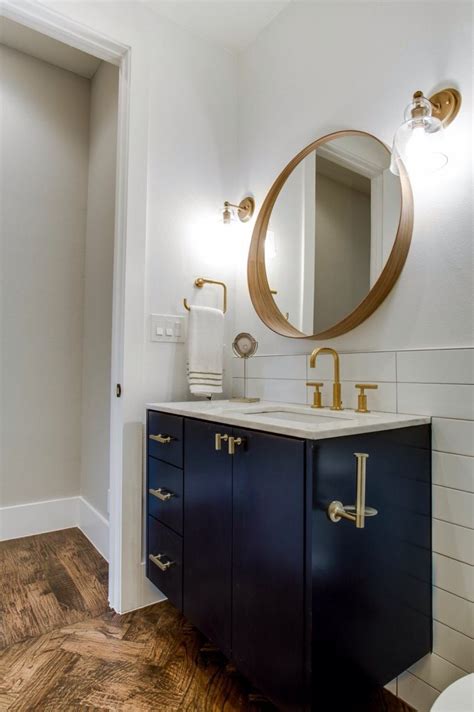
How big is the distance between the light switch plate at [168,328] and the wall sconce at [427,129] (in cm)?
109

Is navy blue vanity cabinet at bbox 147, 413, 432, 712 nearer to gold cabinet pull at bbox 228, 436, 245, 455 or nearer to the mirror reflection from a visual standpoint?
gold cabinet pull at bbox 228, 436, 245, 455

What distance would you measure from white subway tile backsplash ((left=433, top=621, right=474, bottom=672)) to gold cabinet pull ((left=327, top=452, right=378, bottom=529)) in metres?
0.53

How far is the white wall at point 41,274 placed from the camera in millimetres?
2422

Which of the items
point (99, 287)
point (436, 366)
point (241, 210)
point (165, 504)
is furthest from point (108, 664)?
point (241, 210)

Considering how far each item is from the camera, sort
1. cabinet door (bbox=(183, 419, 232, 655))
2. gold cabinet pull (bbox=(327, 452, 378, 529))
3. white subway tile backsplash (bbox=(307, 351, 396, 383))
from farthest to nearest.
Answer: white subway tile backsplash (bbox=(307, 351, 396, 383)) < cabinet door (bbox=(183, 419, 232, 655)) < gold cabinet pull (bbox=(327, 452, 378, 529))

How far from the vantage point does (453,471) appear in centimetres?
118

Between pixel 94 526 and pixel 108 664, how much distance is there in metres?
1.05

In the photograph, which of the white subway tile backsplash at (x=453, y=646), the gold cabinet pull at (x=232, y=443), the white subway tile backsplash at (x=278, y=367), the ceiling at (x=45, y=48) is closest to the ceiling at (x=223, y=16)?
the ceiling at (x=45, y=48)

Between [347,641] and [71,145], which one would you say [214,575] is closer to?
[347,641]

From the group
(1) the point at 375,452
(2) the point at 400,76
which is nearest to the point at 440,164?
(2) the point at 400,76

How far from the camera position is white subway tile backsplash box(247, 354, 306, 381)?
1.70 meters

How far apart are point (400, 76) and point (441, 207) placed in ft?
1.64

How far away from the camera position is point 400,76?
1.37 meters

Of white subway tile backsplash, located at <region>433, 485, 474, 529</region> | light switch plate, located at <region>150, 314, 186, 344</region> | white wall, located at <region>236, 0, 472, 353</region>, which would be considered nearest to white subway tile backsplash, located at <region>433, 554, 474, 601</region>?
white subway tile backsplash, located at <region>433, 485, 474, 529</region>
